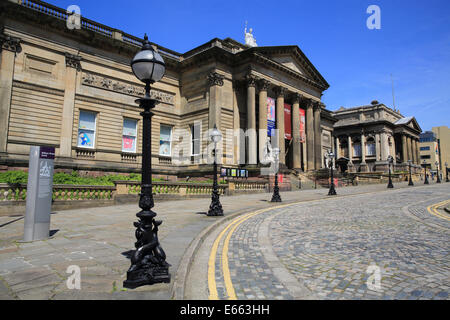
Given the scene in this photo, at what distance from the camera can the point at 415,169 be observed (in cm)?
7731

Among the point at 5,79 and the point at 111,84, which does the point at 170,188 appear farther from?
the point at 5,79

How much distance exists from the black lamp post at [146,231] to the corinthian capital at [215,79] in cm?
2554

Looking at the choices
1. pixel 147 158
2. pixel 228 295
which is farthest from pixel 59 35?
pixel 228 295

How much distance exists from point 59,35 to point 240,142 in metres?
19.5

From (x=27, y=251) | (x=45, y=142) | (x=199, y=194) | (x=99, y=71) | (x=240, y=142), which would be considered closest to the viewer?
(x=27, y=251)

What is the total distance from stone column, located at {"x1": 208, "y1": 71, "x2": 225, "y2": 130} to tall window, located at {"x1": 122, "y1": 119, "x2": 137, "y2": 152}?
781 cm

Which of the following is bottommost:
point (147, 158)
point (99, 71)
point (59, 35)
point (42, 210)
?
point (42, 210)

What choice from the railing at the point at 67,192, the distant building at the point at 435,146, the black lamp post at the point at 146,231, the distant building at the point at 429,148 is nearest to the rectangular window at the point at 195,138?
the railing at the point at 67,192

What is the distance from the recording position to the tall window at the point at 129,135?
2777 cm

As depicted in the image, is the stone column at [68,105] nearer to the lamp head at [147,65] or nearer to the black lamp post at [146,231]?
the black lamp post at [146,231]

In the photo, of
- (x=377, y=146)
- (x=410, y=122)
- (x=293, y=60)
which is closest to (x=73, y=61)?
(x=293, y=60)

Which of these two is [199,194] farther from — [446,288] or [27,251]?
[446,288]

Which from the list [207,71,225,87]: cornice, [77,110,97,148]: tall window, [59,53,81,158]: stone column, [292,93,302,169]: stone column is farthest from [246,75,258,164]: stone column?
[59,53,81,158]: stone column

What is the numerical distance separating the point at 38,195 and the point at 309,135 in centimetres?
3528
